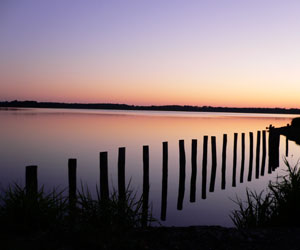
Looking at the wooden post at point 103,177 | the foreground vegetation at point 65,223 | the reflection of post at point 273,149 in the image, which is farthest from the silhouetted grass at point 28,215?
the reflection of post at point 273,149

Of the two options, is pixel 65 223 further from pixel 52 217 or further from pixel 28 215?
pixel 28 215

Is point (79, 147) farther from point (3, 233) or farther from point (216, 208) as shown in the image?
point (3, 233)

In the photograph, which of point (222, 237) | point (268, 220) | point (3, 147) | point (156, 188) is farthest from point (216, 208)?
point (3, 147)

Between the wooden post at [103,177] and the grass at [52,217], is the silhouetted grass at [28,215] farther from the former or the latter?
the wooden post at [103,177]

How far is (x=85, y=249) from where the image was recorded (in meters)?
4.43

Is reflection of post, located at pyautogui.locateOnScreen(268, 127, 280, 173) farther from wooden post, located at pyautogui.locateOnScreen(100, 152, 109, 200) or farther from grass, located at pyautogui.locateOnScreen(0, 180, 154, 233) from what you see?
grass, located at pyautogui.locateOnScreen(0, 180, 154, 233)

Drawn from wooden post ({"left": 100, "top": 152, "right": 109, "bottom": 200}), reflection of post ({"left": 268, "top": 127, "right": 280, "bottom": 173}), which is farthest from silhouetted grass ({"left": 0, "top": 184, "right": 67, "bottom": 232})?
reflection of post ({"left": 268, "top": 127, "right": 280, "bottom": 173})

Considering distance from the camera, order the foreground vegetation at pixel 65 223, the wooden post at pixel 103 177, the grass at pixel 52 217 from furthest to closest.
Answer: the wooden post at pixel 103 177 → the grass at pixel 52 217 → the foreground vegetation at pixel 65 223

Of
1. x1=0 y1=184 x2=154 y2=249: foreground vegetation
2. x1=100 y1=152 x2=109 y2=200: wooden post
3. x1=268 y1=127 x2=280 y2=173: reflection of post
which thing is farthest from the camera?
x1=268 y1=127 x2=280 y2=173: reflection of post

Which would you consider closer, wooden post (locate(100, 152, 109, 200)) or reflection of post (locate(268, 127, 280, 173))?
wooden post (locate(100, 152, 109, 200))

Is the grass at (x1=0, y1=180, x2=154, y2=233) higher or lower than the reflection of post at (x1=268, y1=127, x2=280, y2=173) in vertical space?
higher

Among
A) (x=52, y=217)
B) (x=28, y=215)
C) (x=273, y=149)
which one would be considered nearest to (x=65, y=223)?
→ (x=52, y=217)

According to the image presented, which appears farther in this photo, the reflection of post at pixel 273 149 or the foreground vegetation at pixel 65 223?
the reflection of post at pixel 273 149

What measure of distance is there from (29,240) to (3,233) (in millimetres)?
484
